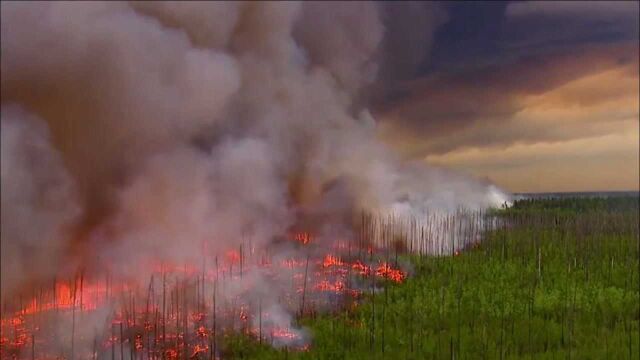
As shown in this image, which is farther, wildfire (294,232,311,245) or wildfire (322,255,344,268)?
wildfire (294,232,311,245)

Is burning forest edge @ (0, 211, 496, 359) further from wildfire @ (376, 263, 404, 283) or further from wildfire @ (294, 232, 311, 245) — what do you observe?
wildfire @ (294, 232, 311, 245)

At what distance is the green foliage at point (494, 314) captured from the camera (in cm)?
2662

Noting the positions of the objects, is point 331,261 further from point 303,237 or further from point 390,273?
point 303,237

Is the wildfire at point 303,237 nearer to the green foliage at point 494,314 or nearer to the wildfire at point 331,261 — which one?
the wildfire at point 331,261

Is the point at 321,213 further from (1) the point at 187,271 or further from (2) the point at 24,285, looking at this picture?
(2) the point at 24,285

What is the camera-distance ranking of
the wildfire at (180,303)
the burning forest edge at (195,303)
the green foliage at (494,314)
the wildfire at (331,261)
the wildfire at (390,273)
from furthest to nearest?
the wildfire at (331,261) → the wildfire at (390,273) → the wildfire at (180,303) → the burning forest edge at (195,303) → the green foliage at (494,314)

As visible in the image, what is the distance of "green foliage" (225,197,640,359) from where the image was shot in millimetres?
26625

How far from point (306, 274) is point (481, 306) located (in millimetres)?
9080

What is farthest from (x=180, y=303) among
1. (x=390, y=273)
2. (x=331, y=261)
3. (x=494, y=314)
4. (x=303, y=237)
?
(x=303, y=237)

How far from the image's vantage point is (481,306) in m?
33.2

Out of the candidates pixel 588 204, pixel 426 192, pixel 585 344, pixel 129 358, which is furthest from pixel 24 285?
pixel 588 204

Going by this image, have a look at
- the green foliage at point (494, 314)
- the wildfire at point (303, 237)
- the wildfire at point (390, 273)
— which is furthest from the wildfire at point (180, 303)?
the wildfire at point (303, 237)

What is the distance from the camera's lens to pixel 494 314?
3194 cm

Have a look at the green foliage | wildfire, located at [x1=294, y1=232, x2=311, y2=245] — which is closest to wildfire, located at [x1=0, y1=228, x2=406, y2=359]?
the green foliage
